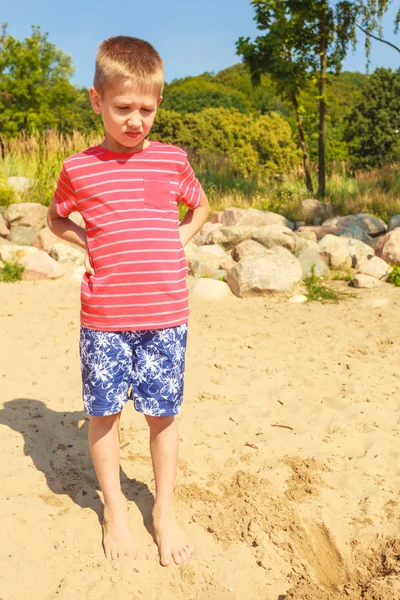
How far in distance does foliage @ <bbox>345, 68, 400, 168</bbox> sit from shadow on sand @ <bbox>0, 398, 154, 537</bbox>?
33.3 m

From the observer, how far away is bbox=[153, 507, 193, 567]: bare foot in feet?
7.59

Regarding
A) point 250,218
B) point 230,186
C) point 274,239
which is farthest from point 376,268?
point 230,186

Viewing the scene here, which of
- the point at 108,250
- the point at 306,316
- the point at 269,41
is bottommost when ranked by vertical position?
the point at 306,316

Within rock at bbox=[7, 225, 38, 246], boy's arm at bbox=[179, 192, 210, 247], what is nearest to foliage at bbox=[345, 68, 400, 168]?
rock at bbox=[7, 225, 38, 246]

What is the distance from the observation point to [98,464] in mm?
2338

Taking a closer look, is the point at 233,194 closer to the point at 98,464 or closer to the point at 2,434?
the point at 2,434

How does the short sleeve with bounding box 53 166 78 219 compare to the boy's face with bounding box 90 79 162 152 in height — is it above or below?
below

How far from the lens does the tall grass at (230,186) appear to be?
1006cm

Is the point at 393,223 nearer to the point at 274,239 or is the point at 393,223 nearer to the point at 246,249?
the point at 274,239

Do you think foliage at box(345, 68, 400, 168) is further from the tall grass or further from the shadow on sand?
the shadow on sand

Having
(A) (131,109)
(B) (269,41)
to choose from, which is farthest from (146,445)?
(B) (269,41)

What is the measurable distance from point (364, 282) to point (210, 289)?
1851 millimetres

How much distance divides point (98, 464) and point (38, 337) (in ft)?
9.58

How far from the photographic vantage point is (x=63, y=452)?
3146 mm
